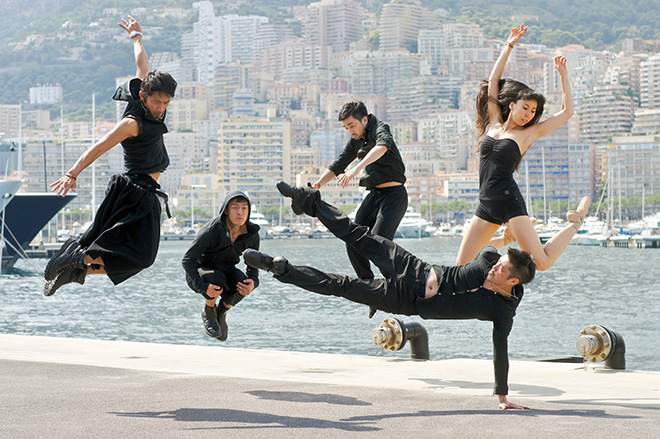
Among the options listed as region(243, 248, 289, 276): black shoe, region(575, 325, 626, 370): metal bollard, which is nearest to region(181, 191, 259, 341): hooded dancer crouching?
region(243, 248, 289, 276): black shoe

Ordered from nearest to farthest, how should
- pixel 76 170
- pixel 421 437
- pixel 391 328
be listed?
pixel 421 437 → pixel 76 170 → pixel 391 328

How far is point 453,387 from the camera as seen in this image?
6816mm

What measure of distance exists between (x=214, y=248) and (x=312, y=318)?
26.7m

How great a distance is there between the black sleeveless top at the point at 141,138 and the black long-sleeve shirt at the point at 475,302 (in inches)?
81.0

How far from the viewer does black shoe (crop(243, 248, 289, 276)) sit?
5863mm

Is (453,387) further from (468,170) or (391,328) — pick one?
(468,170)

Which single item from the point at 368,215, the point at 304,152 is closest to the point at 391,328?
the point at 368,215

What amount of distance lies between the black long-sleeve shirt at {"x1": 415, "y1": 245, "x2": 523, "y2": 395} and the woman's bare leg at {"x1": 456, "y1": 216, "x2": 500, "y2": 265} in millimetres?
904

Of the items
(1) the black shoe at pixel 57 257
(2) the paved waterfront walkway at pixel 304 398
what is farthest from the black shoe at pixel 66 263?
(2) the paved waterfront walkway at pixel 304 398

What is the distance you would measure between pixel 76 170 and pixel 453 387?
297 centimetres

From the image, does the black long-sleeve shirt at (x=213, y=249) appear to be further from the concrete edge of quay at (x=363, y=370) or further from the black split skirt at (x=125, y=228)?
the concrete edge of quay at (x=363, y=370)

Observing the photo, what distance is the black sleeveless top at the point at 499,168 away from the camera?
6.61m

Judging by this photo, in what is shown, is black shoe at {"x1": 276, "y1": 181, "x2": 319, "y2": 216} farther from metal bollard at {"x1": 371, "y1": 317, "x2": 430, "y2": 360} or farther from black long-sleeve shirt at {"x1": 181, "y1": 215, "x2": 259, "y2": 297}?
metal bollard at {"x1": 371, "y1": 317, "x2": 430, "y2": 360}

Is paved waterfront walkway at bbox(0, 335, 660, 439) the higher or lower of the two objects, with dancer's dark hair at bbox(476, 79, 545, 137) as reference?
lower
